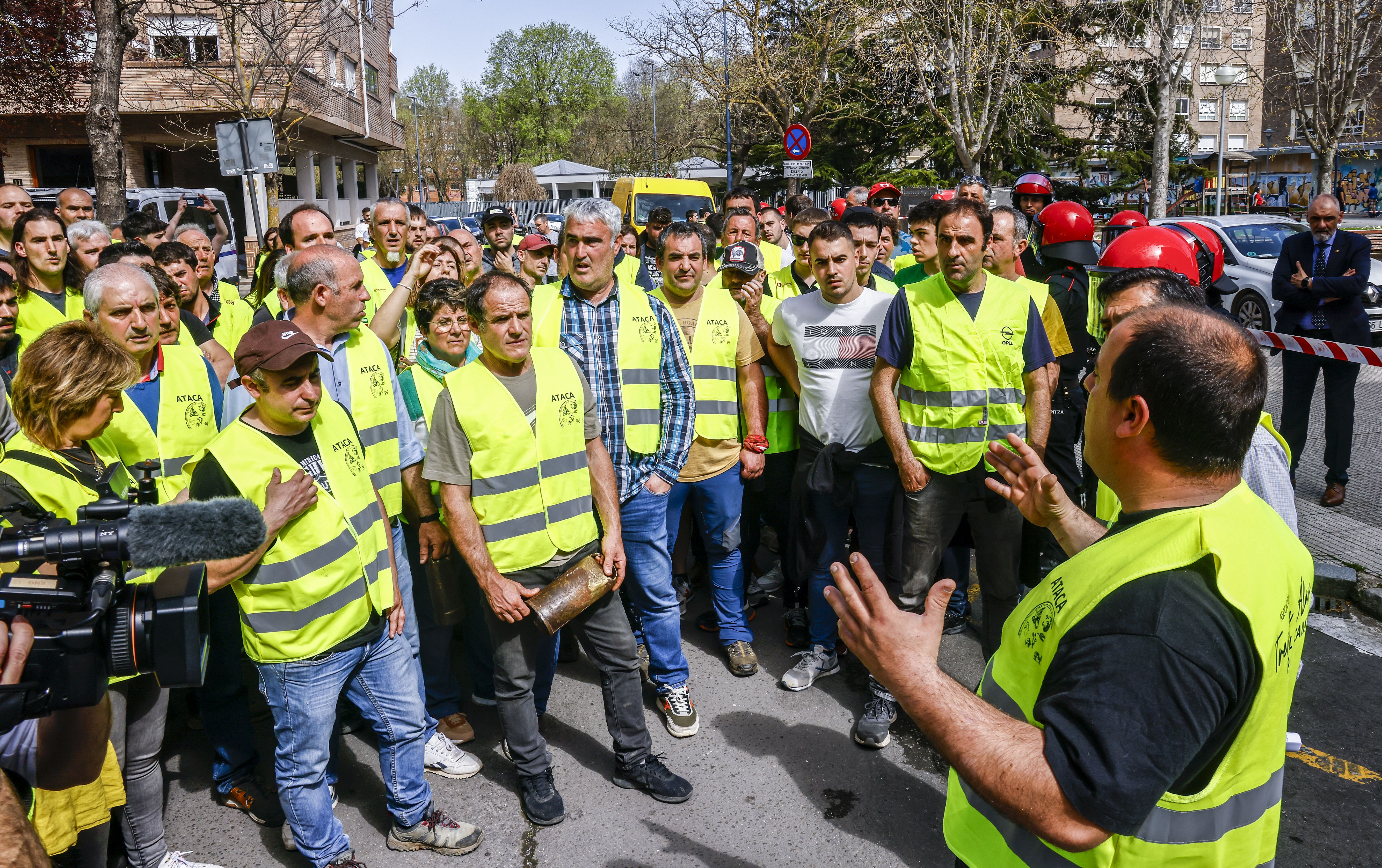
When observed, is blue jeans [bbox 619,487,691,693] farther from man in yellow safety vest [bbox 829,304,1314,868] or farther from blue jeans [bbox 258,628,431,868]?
man in yellow safety vest [bbox 829,304,1314,868]

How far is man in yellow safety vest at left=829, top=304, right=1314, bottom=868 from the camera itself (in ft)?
4.16

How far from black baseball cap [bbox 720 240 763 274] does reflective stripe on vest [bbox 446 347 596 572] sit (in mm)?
1821

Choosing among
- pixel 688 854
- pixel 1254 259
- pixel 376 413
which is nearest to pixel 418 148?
pixel 1254 259

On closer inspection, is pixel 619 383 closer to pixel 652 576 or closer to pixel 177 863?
pixel 652 576

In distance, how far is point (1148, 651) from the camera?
1.27 meters

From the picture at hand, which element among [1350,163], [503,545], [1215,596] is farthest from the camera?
[1350,163]

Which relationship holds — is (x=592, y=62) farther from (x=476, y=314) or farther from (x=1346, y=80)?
(x=476, y=314)

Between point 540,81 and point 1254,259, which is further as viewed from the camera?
point 540,81

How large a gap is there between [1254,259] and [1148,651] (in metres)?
14.2

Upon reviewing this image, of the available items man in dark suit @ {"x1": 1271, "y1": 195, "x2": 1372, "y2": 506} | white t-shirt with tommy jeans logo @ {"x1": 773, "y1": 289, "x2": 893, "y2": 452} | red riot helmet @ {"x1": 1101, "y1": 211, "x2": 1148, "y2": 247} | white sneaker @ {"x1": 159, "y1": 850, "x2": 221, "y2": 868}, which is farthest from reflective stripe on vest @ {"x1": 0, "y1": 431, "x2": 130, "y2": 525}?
man in dark suit @ {"x1": 1271, "y1": 195, "x2": 1372, "y2": 506}

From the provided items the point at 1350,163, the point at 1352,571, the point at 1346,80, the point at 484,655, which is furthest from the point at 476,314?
the point at 1350,163

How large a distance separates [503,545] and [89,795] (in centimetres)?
141

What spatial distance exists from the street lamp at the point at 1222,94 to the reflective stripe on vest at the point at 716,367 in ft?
60.7

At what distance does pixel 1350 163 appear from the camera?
4088cm
